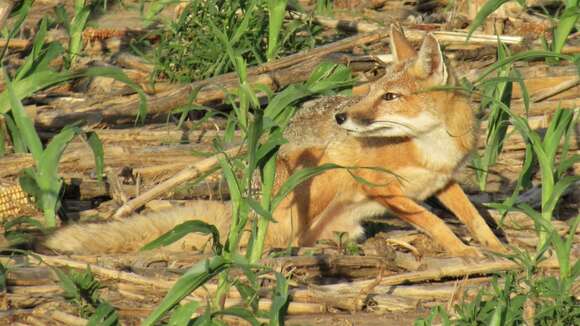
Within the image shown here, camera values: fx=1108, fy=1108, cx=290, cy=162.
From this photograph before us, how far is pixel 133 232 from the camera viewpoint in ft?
20.1

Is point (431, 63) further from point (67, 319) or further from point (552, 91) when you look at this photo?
point (67, 319)

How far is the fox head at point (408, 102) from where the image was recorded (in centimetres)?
637

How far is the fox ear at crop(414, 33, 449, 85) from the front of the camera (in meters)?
6.30

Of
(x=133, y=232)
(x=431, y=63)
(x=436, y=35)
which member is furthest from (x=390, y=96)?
(x=436, y=35)

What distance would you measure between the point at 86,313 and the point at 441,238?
230cm

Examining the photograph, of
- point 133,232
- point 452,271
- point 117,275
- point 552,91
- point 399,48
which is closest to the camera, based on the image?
point 117,275

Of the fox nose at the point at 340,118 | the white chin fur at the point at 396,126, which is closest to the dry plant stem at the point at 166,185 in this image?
the fox nose at the point at 340,118

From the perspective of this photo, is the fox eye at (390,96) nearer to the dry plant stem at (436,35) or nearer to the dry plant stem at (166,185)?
the dry plant stem at (166,185)

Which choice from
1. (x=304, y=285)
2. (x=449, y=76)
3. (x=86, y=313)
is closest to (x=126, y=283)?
(x=86, y=313)

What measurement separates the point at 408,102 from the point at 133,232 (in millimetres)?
1764

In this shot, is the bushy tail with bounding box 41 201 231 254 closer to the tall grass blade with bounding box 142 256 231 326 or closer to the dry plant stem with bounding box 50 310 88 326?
the dry plant stem with bounding box 50 310 88 326

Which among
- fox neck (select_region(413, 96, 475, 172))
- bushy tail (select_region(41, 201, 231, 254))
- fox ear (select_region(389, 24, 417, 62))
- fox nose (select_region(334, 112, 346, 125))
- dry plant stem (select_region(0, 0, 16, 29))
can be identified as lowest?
bushy tail (select_region(41, 201, 231, 254))

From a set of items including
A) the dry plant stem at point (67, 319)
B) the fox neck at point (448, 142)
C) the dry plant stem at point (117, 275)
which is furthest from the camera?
the fox neck at point (448, 142)

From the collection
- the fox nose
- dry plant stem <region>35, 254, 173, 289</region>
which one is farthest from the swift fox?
dry plant stem <region>35, 254, 173, 289</region>
